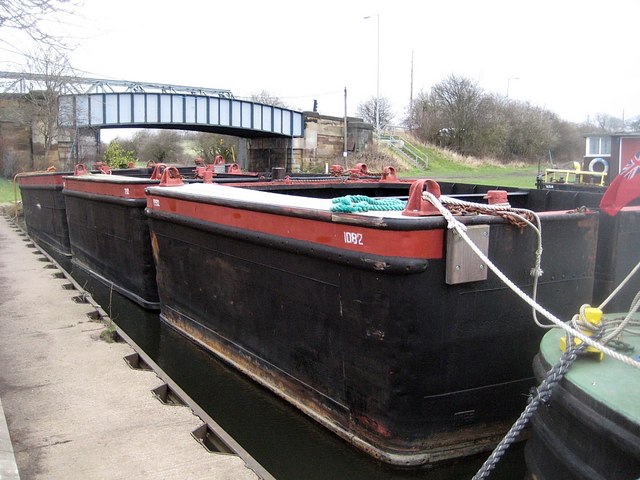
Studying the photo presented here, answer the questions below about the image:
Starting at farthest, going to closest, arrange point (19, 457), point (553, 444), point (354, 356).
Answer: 1. point (354, 356)
2. point (19, 457)
3. point (553, 444)

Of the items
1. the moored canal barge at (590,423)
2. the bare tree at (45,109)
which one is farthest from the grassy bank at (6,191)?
the moored canal barge at (590,423)

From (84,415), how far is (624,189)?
3.42 metres

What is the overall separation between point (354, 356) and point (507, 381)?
1.02 meters

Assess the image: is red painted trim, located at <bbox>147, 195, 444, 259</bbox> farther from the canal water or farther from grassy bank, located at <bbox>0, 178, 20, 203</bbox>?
grassy bank, located at <bbox>0, 178, 20, 203</bbox>

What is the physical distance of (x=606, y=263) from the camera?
459cm

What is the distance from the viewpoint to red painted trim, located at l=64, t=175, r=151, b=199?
758 centimetres

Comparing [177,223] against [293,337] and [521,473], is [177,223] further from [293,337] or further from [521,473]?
[521,473]

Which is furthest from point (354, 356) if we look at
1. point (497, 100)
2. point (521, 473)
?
point (497, 100)

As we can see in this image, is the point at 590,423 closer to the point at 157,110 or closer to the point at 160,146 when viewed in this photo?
the point at 157,110

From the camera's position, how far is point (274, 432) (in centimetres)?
455

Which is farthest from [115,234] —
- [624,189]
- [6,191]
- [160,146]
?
[160,146]

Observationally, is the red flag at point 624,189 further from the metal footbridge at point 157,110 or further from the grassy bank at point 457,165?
the grassy bank at point 457,165

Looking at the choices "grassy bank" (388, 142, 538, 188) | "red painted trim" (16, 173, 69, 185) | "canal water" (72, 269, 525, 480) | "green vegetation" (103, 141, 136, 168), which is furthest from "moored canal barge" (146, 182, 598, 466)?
"grassy bank" (388, 142, 538, 188)

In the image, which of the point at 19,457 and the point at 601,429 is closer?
the point at 601,429
